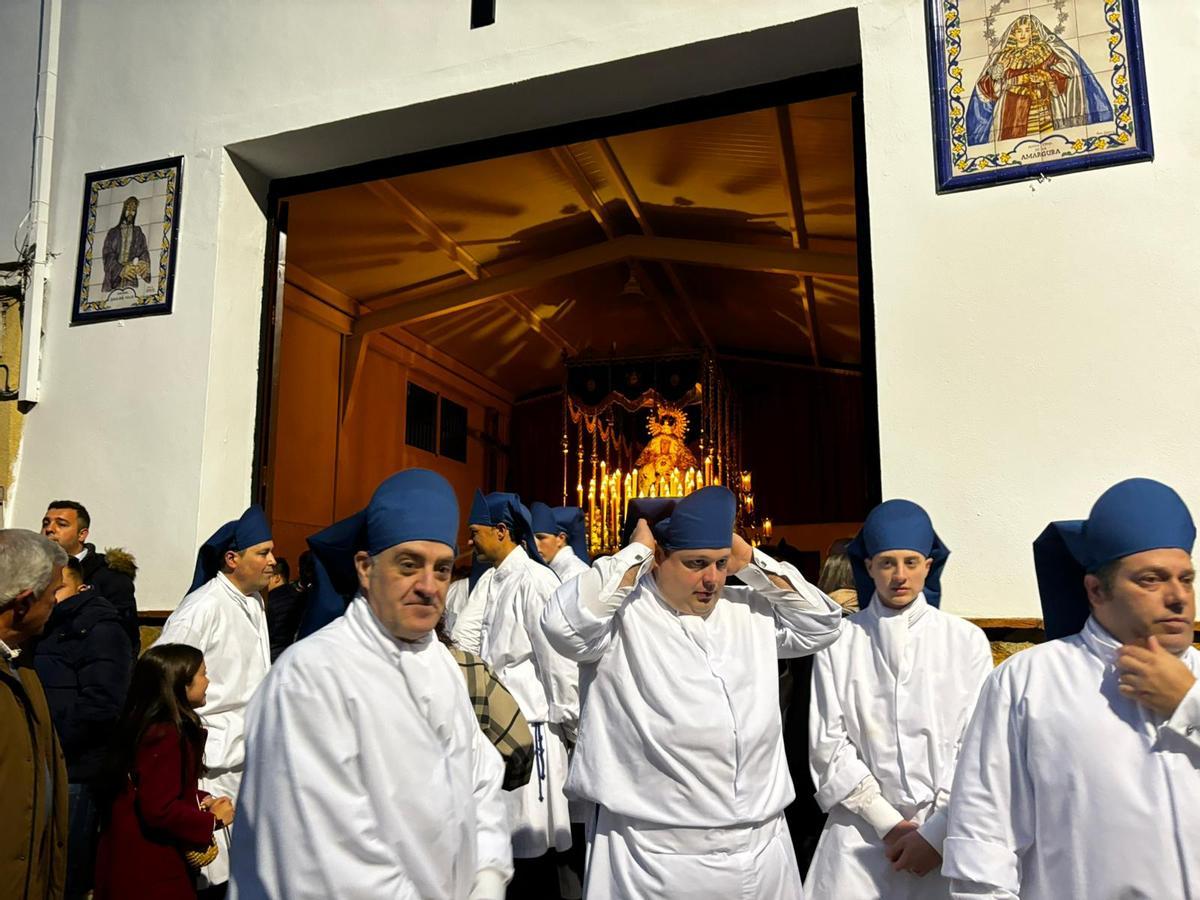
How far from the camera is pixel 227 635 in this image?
15.1 ft

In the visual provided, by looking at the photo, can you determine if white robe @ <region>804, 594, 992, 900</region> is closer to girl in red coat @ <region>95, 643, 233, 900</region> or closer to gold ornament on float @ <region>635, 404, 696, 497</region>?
girl in red coat @ <region>95, 643, 233, 900</region>

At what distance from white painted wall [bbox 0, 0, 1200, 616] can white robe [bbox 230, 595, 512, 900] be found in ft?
9.27

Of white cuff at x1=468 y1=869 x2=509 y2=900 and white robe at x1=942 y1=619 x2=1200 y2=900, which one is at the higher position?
white robe at x1=942 y1=619 x2=1200 y2=900

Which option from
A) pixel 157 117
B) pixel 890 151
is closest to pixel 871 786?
pixel 890 151

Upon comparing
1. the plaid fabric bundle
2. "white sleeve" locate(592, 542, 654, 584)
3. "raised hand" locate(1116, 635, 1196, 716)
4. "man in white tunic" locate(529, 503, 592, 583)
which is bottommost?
the plaid fabric bundle

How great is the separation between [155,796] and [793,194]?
726 cm

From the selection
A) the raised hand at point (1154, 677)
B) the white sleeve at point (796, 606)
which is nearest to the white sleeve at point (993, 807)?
the raised hand at point (1154, 677)

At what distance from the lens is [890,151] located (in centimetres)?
505

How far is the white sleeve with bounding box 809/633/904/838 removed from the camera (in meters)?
3.30

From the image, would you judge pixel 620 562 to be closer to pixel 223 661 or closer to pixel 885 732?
pixel 885 732

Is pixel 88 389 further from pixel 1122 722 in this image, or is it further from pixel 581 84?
pixel 1122 722

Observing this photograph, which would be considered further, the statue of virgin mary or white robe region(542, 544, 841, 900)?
the statue of virgin mary

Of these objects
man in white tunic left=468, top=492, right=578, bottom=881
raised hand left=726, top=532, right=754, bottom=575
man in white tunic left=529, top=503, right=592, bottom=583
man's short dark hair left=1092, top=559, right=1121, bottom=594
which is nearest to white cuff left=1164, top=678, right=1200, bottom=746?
man's short dark hair left=1092, top=559, right=1121, bottom=594

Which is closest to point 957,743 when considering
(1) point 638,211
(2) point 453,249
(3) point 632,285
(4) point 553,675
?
(4) point 553,675
